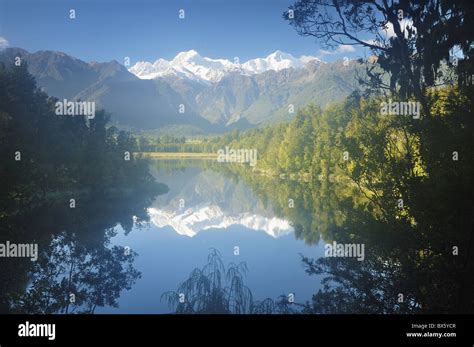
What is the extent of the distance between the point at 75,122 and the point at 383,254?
33344 millimetres

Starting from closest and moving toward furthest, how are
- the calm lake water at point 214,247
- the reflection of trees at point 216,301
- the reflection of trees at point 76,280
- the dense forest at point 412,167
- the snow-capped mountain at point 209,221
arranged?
the dense forest at point 412,167 < the reflection of trees at point 216,301 < the reflection of trees at point 76,280 < the calm lake water at point 214,247 < the snow-capped mountain at point 209,221

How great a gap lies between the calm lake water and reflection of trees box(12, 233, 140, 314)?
446 mm

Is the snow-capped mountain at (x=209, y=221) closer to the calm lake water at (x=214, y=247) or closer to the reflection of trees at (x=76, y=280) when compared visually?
the calm lake water at (x=214, y=247)

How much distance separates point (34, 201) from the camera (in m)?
25.0

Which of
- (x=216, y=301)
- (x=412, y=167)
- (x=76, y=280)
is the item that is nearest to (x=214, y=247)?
(x=76, y=280)

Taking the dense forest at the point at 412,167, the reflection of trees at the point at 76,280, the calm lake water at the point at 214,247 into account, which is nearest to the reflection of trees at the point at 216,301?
the dense forest at the point at 412,167

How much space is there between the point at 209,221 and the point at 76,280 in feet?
53.0

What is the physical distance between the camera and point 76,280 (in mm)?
11945

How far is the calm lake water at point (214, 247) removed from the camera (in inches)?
491

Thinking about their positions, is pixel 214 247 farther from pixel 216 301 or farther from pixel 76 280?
pixel 216 301

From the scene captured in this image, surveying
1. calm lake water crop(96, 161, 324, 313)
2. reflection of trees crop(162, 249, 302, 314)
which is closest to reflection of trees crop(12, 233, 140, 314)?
calm lake water crop(96, 161, 324, 313)

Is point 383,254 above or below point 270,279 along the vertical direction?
above
